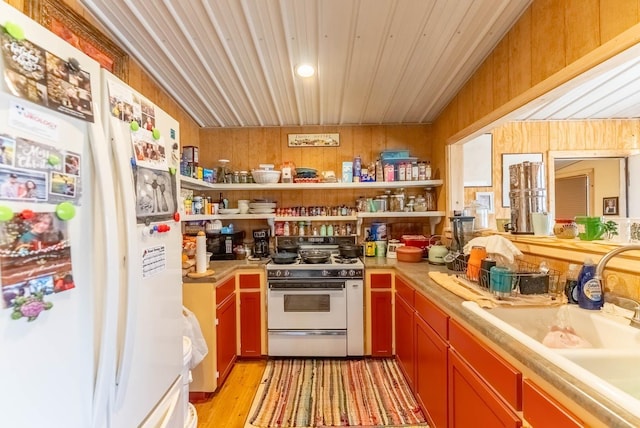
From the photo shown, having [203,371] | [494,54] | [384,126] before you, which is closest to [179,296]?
[203,371]

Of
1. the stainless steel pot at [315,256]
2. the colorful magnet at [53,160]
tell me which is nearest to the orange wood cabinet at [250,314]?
the stainless steel pot at [315,256]

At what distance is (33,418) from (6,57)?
73cm

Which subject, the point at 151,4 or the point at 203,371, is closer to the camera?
the point at 151,4

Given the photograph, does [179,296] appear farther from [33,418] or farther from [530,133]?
[530,133]

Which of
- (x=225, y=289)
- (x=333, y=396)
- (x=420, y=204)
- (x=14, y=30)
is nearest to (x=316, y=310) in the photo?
(x=333, y=396)

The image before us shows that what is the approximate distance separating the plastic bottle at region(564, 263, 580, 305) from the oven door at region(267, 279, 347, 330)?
67.9 inches

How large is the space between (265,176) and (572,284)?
267cm

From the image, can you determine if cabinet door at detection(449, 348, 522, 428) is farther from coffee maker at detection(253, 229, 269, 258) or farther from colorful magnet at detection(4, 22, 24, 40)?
coffee maker at detection(253, 229, 269, 258)

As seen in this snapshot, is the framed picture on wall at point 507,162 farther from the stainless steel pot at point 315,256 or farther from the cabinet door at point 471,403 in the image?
the cabinet door at point 471,403

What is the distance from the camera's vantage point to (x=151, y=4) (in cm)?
163

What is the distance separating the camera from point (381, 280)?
9.80ft

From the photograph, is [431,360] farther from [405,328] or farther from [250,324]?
[250,324]

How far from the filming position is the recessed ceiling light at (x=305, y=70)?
2.31 m

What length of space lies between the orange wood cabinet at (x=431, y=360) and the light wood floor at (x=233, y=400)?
1196 millimetres
